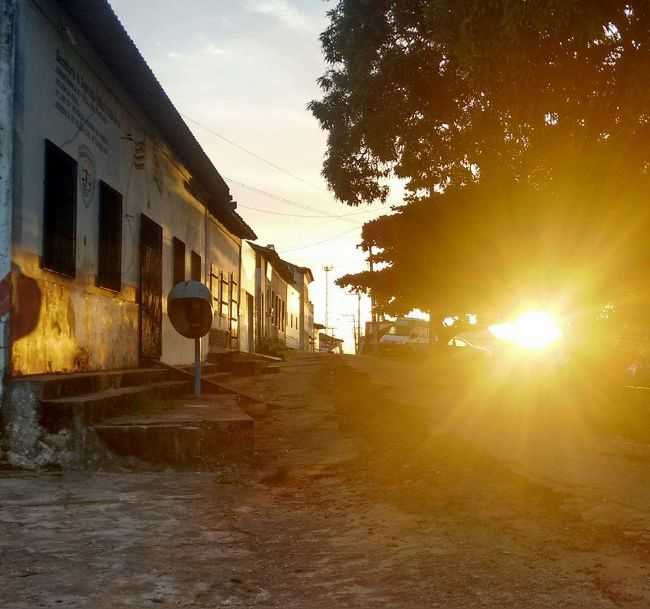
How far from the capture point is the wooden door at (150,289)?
10711 mm

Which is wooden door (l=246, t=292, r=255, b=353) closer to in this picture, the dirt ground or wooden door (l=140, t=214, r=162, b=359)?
wooden door (l=140, t=214, r=162, b=359)

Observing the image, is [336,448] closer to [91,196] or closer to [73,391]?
[73,391]

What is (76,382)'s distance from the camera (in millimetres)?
6758

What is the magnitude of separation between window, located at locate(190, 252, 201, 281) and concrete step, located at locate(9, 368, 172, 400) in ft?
18.9

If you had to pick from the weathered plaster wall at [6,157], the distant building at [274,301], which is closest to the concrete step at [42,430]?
the weathered plaster wall at [6,157]

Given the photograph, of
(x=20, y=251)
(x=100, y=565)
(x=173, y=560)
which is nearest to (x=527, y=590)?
(x=173, y=560)

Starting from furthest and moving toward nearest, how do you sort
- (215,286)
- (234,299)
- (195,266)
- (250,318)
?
1. (250,318)
2. (234,299)
3. (215,286)
4. (195,266)

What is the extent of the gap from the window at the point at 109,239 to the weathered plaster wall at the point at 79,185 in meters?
0.14

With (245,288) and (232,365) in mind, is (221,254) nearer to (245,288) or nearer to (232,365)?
(232,365)

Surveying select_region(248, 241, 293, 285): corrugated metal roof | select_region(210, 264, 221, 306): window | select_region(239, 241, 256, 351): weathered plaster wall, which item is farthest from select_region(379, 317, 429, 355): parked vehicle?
select_region(210, 264, 221, 306): window

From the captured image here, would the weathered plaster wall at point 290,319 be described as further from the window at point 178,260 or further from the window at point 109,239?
the window at point 109,239

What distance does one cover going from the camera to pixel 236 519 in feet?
14.7

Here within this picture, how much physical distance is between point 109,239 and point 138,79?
1.97 meters

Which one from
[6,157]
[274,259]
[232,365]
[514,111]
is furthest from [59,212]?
[274,259]
